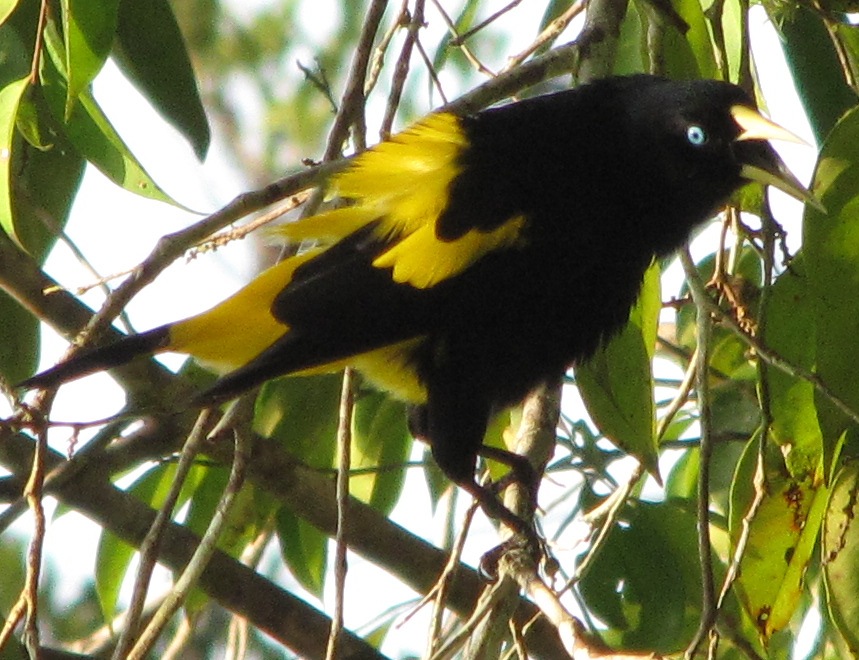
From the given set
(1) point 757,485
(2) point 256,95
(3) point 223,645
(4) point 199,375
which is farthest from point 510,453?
(2) point 256,95

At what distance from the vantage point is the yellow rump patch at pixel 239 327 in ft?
8.59

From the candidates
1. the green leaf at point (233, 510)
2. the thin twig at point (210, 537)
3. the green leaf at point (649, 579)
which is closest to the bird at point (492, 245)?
the thin twig at point (210, 537)

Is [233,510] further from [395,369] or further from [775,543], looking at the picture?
[775,543]

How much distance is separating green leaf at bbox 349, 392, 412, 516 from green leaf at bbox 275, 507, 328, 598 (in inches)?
6.0

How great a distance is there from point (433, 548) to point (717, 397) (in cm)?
76

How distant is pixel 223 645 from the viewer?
647cm

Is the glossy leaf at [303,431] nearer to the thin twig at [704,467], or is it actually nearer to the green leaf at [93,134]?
the green leaf at [93,134]

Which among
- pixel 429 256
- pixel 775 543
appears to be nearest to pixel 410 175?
pixel 429 256

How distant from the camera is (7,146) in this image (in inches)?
91.0

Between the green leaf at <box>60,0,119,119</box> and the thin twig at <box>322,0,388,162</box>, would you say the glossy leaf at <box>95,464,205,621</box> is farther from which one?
the green leaf at <box>60,0,119,119</box>

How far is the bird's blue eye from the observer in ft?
8.95

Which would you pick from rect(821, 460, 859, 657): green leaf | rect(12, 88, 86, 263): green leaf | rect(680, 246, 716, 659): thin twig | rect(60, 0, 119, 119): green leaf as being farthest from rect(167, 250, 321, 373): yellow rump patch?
rect(821, 460, 859, 657): green leaf

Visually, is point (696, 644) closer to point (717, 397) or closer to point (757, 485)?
point (757, 485)

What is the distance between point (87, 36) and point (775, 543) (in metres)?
1.48
